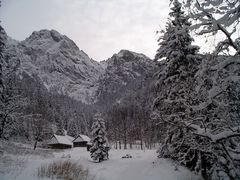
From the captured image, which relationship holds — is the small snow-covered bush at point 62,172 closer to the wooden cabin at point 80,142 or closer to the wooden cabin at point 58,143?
the wooden cabin at point 58,143

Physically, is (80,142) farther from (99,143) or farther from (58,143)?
(99,143)

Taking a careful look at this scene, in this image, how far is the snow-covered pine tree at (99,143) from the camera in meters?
41.3

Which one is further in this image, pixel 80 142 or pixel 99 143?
pixel 80 142

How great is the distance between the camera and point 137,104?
121375 mm

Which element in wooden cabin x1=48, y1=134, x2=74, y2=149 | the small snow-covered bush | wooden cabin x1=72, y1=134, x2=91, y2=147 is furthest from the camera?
wooden cabin x1=72, y1=134, x2=91, y2=147

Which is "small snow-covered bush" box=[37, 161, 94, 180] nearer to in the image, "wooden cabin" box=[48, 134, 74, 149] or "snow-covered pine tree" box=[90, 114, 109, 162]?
"snow-covered pine tree" box=[90, 114, 109, 162]

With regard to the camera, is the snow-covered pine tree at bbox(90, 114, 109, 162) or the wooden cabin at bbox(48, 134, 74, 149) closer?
the snow-covered pine tree at bbox(90, 114, 109, 162)

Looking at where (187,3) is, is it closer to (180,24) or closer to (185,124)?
(185,124)

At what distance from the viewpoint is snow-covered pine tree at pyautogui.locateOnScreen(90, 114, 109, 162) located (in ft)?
136

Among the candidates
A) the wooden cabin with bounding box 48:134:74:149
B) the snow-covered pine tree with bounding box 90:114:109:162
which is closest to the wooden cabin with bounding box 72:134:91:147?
the wooden cabin with bounding box 48:134:74:149

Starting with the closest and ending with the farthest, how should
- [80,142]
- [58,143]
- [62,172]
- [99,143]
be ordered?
[62,172], [99,143], [58,143], [80,142]

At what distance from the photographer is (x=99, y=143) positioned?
4225cm

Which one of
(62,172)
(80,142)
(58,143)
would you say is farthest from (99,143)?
(80,142)

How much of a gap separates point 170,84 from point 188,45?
11.9 ft
